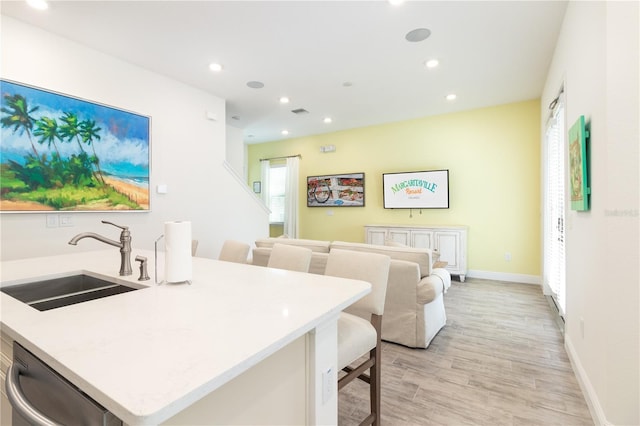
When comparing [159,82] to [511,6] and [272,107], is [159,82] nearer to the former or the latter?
[272,107]

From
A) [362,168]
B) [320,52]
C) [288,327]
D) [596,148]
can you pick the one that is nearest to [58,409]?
[288,327]

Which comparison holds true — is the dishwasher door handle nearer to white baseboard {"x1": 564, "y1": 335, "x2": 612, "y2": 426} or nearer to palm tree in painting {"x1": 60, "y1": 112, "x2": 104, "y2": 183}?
white baseboard {"x1": 564, "y1": 335, "x2": 612, "y2": 426}

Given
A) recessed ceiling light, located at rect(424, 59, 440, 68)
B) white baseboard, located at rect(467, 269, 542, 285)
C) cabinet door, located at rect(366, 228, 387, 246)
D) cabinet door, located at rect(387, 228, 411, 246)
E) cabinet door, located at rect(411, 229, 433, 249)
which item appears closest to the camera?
recessed ceiling light, located at rect(424, 59, 440, 68)

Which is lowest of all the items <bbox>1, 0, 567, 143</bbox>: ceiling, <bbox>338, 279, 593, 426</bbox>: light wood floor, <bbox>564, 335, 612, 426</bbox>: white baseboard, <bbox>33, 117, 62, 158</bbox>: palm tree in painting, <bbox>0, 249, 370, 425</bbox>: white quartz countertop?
<bbox>338, 279, 593, 426</bbox>: light wood floor

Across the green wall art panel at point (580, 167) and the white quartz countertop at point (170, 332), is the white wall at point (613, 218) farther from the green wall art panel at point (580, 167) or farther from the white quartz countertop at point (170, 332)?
the white quartz countertop at point (170, 332)

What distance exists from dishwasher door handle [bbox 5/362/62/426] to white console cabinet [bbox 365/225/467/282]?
5064 mm

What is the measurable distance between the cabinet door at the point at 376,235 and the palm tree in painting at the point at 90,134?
14.1 feet

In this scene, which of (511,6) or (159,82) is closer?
(511,6)

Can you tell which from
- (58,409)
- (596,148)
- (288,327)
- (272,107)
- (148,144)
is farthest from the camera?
(272,107)

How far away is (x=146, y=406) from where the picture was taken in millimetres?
562

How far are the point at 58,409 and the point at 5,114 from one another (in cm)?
316

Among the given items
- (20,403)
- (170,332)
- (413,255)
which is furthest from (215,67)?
(20,403)

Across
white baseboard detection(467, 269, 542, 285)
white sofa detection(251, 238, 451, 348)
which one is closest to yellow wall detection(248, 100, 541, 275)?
white baseboard detection(467, 269, 542, 285)

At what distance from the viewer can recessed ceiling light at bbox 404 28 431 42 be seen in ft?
9.52
